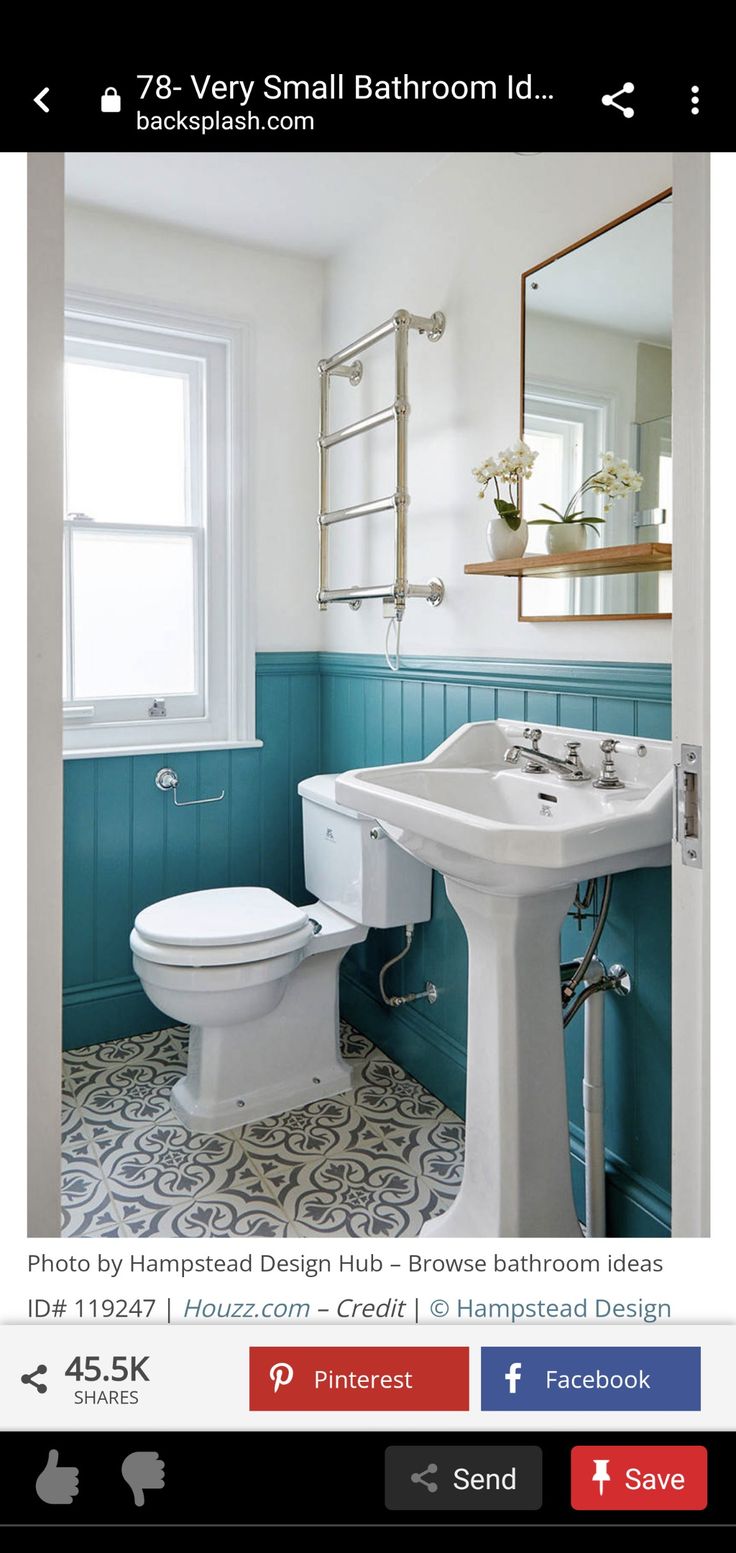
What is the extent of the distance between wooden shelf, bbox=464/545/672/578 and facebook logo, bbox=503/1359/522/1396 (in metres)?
0.94

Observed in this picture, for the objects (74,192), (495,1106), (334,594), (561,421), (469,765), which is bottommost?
(495,1106)

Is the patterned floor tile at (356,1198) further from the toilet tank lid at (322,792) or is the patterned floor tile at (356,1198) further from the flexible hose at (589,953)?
the toilet tank lid at (322,792)

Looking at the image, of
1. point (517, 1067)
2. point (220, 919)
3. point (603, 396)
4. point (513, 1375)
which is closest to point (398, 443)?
point (603, 396)

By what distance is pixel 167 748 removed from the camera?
7.29ft

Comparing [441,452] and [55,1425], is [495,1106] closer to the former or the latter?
[55,1425]

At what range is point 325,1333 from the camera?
43cm

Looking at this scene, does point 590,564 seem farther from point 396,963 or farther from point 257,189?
point 257,189

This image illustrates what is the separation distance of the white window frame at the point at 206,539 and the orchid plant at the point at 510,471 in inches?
37.6

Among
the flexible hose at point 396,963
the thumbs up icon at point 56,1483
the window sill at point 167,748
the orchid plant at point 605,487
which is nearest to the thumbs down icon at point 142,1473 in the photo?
the thumbs up icon at point 56,1483

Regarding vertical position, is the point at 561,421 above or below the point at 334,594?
above

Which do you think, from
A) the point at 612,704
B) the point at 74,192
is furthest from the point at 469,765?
the point at 74,192

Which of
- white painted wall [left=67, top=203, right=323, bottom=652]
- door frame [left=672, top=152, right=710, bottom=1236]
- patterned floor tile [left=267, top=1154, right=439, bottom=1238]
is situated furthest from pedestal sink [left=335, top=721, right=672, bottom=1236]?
white painted wall [left=67, top=203, right=323, bottom=652]

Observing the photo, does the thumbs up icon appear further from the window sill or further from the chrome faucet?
the window sill

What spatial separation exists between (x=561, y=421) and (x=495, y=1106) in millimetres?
1080
